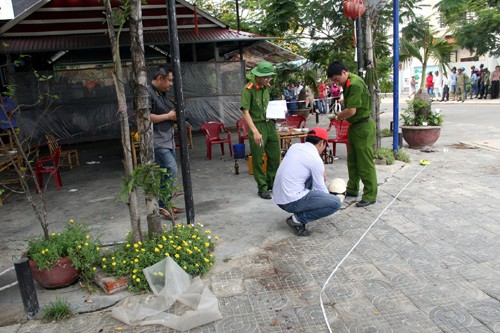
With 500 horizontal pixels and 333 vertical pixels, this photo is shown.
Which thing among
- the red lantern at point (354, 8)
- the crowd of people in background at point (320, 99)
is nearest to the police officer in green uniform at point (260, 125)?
the red lantern at point (354, 8)

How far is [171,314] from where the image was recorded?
3033 millimetres

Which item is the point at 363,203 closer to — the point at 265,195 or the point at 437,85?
the point at 265,195

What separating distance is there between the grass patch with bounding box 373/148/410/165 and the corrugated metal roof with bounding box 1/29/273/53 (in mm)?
4952

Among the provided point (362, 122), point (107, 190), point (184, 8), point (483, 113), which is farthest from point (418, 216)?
point (483, 113)

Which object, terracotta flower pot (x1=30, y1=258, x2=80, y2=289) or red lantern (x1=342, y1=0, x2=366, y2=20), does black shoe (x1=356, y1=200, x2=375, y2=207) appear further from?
terracotta flower pot (x1=30, y1=258, x2=80, y2=289)

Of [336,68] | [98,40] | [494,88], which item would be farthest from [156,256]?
[494,88]

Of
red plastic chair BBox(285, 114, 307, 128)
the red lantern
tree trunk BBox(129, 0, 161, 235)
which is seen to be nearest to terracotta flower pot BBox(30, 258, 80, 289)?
tree trunk BBox(129, 0, 161, 235)

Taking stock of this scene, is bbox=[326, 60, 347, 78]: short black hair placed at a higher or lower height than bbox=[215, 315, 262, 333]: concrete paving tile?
higher

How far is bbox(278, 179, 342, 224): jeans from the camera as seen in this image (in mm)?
4234

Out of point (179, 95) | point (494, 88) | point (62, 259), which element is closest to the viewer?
point (62, 259)

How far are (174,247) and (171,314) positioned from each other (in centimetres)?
68

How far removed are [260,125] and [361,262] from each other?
8.82 feet

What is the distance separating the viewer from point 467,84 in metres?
22.5

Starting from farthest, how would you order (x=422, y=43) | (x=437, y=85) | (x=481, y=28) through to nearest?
(x=437, y=85)
(x=481, y=28)
(x=422, y=43)
